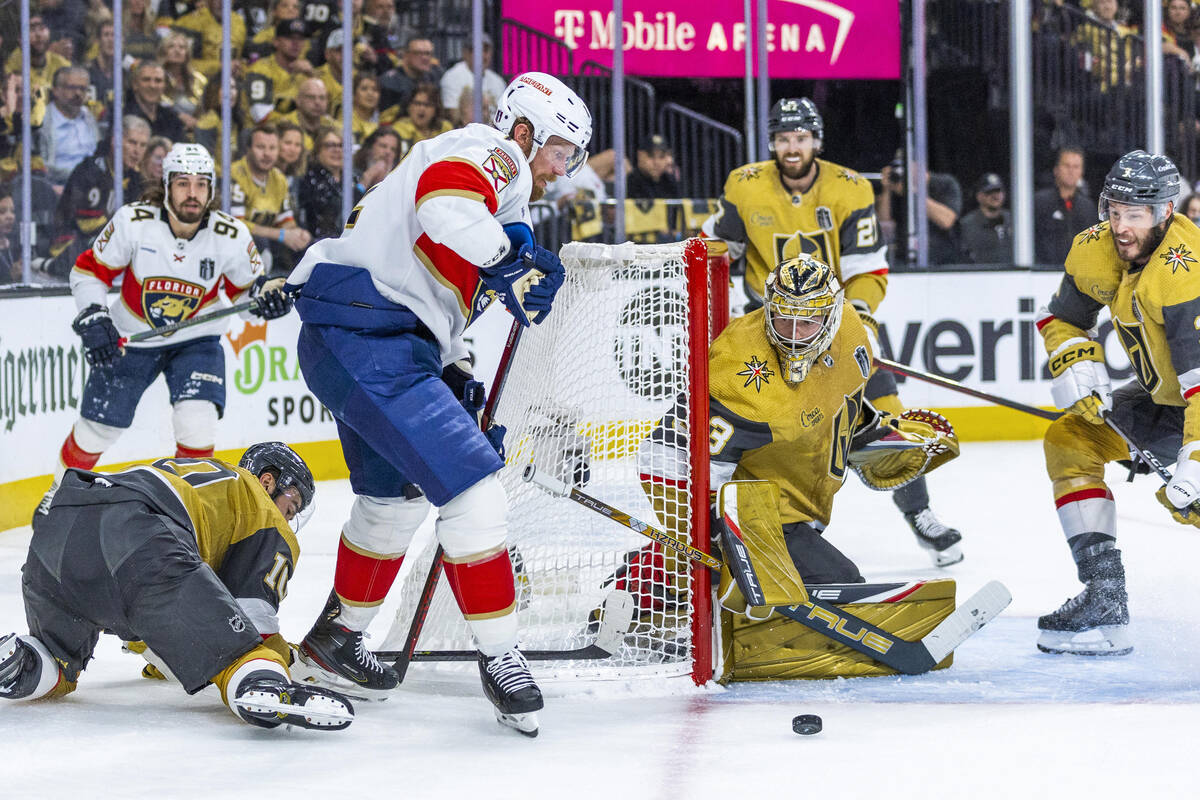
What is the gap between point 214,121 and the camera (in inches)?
253

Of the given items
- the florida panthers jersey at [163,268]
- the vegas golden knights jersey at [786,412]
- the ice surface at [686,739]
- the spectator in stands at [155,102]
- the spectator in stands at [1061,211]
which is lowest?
the ice surface at [686,739]

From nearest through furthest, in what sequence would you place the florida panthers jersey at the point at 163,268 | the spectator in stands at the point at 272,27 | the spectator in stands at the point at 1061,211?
the florida panthers jersey at the point at 163,268, the spectator in stands at the point at 272,27, the spectator in stands at the point at 1061,211

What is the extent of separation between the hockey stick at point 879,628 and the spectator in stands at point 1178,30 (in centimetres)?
516

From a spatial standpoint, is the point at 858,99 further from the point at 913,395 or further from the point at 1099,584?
the point at 1099,584

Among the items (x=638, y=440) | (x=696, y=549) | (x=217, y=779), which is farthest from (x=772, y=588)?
(x=217, y=779)

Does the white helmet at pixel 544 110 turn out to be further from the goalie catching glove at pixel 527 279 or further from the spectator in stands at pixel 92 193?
the spectator in stands at pixel 92 193

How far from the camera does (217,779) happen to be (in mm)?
2293

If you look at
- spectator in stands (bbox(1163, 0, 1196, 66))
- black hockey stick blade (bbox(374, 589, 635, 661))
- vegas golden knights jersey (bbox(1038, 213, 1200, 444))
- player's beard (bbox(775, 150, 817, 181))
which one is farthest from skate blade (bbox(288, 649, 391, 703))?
spectator in stands (bbox(1163, 0, 1196, 66))

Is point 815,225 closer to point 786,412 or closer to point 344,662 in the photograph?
point 786,412

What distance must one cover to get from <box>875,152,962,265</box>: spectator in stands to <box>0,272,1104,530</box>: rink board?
54 cm

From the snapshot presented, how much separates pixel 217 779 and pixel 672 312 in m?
1.21

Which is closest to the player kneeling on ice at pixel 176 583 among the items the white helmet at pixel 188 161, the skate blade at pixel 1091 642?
the skate blade at pixel 1091 642

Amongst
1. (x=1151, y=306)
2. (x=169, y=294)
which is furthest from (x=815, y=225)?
(x=169, y=294)

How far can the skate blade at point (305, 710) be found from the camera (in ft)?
7.93
